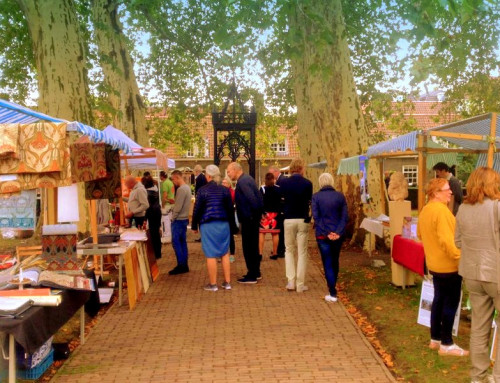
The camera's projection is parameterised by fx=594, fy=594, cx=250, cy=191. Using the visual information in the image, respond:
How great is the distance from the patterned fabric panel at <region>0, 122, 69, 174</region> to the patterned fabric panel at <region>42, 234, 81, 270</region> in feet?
3.38

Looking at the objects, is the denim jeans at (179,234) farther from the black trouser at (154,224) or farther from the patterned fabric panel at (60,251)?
the patterned fabric panel at (60,251)

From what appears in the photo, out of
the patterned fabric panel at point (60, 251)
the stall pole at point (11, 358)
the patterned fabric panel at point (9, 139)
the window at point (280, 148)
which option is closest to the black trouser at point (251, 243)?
the patterned fabric panel at point (60, 251)

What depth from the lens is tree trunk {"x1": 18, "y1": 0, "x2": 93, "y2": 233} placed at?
1184 centimetres

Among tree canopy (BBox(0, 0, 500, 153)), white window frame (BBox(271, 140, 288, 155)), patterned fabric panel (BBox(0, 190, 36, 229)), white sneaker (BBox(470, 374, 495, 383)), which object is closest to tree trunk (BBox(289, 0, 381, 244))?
tree canopy (BBox(0, 0, 500, 153))

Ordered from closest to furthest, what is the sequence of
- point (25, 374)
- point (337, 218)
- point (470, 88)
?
1. point (25, 374)
2. point (337, 218)
3. point (470, 88)

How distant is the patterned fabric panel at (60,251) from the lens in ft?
22.2

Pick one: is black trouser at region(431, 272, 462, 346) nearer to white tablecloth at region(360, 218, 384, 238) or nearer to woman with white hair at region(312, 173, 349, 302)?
woman with white hair at region(312, 173, 349, 302)

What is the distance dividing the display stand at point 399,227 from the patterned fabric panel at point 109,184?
4.46m

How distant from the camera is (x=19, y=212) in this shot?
7.13 metres

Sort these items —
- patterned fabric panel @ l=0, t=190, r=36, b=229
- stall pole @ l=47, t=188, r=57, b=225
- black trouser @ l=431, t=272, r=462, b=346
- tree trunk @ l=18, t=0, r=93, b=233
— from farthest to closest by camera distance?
1. tree trunk @ l=18, t=0, r=93, b=233
2. stall pole @ l=47, t=188, r=57, b=225
3. patterned fabric panel @ l=0, t=190, r=36, b=229
4. black trouser @ l=431, t=272, r=462, b=346

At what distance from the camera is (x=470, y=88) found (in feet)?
77.5

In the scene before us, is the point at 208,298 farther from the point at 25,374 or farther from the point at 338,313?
the point at 25,374

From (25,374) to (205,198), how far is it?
434cm

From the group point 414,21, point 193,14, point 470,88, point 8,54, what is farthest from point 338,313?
point 470,88
